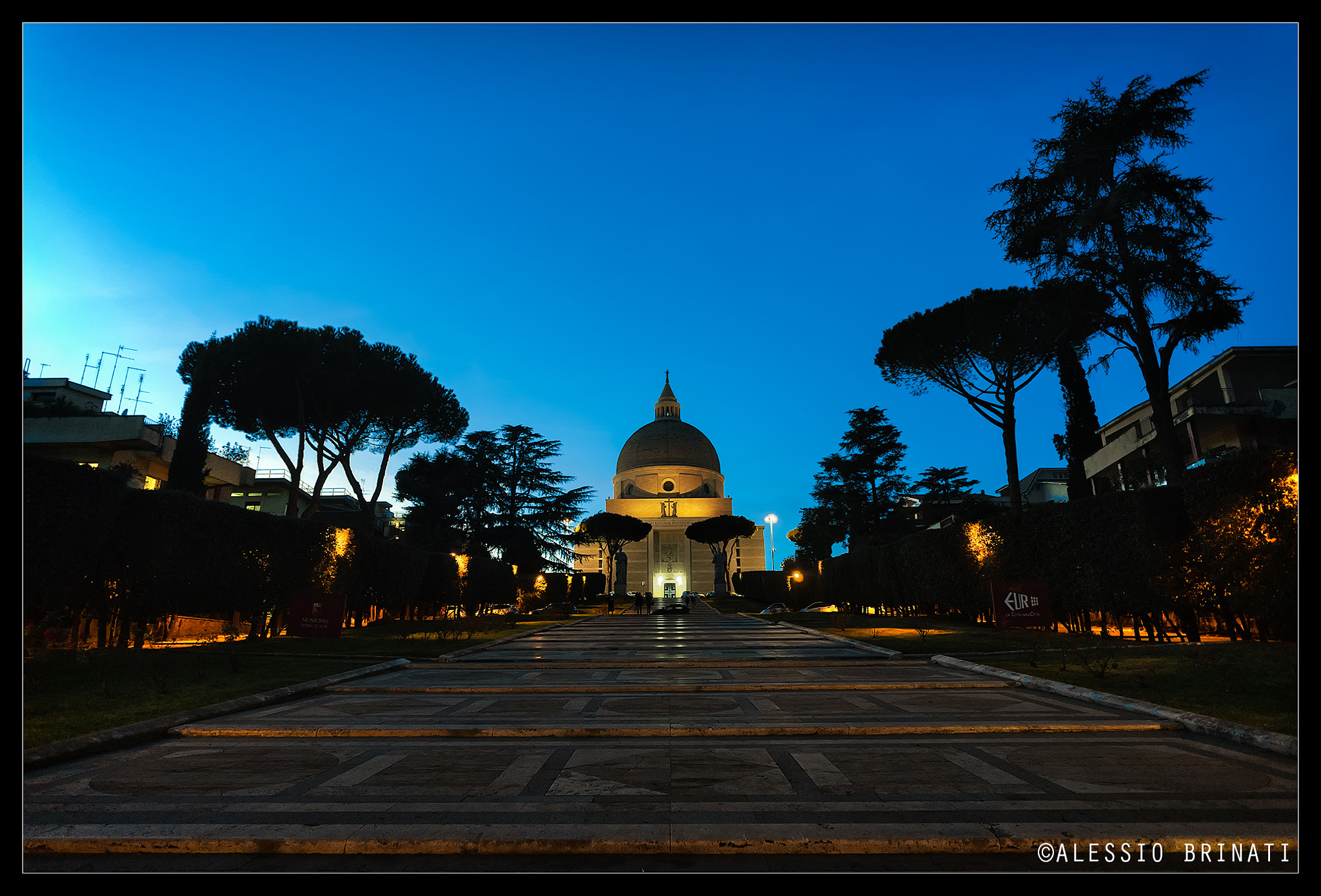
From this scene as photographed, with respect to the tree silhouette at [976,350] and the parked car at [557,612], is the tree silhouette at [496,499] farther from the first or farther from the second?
the tree silhouette at [976,350]

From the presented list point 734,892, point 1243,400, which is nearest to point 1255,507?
point 734,892

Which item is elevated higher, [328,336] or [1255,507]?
[328,336]

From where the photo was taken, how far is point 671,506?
300 ft

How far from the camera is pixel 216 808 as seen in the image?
3.65 m

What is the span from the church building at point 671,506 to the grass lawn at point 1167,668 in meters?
70.9

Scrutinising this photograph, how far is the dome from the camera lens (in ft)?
310

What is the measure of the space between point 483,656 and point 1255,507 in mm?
14319

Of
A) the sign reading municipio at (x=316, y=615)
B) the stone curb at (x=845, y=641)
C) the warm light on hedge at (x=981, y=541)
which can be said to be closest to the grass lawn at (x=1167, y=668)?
the stone curb at (x=845, y=641)

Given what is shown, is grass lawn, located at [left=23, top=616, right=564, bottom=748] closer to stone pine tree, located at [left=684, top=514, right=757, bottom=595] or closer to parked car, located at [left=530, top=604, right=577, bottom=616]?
parked car, located at [left=530, top=604, right=577, bottom=616]

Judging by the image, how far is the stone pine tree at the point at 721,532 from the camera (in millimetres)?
64125

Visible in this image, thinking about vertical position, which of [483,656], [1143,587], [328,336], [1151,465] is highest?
[328,336]

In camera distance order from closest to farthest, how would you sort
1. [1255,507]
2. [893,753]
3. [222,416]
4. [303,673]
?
[893,753] < [303,673] < [1255,507] < [222,416]

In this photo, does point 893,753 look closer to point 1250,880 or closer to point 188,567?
point 1250,880

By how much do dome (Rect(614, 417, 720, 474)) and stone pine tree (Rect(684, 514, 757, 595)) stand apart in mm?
28601
